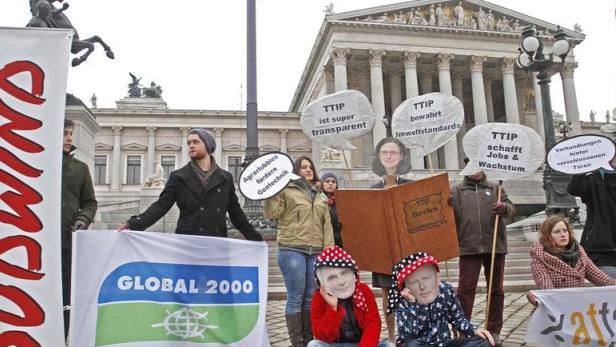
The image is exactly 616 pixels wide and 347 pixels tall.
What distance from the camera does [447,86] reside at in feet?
130

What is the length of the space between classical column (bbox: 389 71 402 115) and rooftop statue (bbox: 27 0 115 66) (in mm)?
35701

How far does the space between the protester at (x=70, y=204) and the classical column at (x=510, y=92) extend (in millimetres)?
39827

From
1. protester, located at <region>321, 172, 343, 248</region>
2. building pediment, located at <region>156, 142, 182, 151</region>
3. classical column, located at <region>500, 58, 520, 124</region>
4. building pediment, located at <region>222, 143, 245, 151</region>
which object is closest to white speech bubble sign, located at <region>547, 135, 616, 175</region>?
protester, located at <region>321, 172, 343, 248</region>

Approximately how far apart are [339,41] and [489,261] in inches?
1437

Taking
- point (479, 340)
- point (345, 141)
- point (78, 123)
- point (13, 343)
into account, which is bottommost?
point (479, 340)

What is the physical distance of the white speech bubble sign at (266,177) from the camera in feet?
14.9

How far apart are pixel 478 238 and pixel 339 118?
6.40 ft

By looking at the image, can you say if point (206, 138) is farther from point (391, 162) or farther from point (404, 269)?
point (404, 269)

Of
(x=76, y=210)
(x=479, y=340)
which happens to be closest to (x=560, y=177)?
(x=479, y=340)

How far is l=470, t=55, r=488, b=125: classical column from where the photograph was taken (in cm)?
3975

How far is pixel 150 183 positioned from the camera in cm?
2414

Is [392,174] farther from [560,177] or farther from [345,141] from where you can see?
[560,177]

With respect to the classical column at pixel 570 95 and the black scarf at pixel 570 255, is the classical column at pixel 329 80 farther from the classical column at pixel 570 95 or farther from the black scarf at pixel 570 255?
the black scarf at pixel 570 255

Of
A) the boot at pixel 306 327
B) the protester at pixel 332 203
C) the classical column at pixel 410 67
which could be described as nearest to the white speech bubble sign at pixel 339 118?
the protester at pixel 332 203
